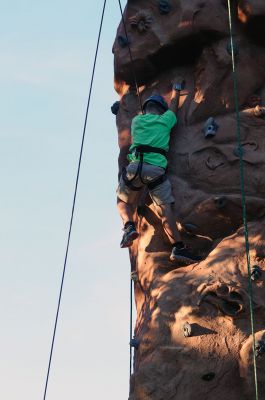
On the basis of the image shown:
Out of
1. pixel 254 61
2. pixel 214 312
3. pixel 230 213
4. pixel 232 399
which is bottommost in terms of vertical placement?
pixel 232 399

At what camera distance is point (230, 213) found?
11.0m

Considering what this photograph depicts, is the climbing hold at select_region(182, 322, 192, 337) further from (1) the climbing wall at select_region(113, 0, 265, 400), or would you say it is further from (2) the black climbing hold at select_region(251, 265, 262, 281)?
(2) the black climbing hold at select_region(251, 265, 262, 281)

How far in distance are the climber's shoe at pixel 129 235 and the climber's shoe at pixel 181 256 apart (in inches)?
16.2

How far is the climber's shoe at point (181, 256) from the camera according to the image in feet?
36.3

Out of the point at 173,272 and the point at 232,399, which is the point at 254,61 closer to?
the point at 173,272

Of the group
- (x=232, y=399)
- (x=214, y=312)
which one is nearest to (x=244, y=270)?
(x=214, y=312)

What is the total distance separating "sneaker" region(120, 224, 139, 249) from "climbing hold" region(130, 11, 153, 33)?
2.07m

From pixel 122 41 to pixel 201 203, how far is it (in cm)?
211

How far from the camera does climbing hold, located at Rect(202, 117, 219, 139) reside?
11.4m

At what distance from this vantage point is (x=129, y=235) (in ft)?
36.9

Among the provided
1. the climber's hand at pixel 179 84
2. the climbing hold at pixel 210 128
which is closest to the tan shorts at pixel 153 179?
the climbing hold at pixel 210 128

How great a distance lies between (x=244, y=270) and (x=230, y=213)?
2.18 ft

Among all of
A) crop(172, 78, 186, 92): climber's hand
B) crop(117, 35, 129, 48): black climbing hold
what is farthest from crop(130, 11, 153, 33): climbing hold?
crop(172, 78, 186, 92): climber's hand

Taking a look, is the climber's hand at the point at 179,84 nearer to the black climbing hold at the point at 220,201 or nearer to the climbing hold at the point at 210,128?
the climbing hold at the point at 210,128
